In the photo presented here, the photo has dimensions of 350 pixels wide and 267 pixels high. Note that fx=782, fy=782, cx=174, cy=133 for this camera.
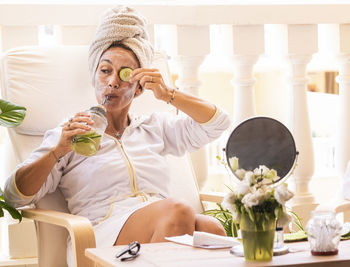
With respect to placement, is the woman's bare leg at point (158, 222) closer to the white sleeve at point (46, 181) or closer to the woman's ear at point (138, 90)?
the white sleeve at point (46, 181)

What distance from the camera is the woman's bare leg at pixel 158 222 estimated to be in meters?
2.19

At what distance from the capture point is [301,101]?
10.6 ft

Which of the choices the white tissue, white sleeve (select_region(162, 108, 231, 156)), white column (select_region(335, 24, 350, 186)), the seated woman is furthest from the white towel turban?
white column (select_region(335, 24, 350, 186))

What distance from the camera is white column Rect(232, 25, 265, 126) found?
124 inches

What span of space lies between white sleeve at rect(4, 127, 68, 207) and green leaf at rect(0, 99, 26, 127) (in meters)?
0.11

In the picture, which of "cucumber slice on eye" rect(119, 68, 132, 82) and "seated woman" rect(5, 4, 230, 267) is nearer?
"seated woman" rect(5, 4, 230, 267)

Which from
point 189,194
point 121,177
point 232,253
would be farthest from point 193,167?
point 232,253

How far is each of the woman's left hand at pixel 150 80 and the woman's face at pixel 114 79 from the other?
48 millimetres

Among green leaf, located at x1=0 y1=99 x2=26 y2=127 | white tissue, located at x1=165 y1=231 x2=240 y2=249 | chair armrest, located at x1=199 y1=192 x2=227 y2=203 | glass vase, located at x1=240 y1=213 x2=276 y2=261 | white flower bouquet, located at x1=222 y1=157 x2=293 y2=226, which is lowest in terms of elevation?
chair armrest, located at x1=199 y1=192 x2=227 y2=203

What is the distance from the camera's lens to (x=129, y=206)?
2438 mm

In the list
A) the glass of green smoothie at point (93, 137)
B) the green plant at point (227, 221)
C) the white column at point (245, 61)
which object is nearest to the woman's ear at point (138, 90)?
the glass of green smoothie at point (93, 137)

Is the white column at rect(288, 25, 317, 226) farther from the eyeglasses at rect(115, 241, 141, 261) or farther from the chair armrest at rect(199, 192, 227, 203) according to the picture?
the eyeglasses at rect(115, 241, 141, 261)

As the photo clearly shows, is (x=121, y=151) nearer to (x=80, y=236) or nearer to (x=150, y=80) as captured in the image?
(x=150, y=80)

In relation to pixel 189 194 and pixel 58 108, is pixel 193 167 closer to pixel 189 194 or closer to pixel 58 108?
pixel 189 194
